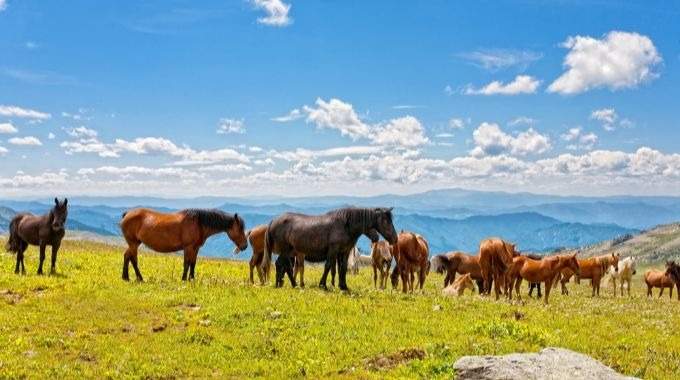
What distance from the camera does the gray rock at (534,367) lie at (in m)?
12.4

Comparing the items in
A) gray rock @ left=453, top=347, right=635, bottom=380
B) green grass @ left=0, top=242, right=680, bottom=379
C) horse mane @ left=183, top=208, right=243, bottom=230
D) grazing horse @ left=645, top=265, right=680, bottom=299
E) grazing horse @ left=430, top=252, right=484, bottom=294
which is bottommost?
grazing horse @ left=645, top=265, right=680, bottom=299

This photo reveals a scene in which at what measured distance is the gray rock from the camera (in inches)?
490

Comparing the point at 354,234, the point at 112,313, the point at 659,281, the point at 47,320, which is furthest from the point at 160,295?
the point at 659,281

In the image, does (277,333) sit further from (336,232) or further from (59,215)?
Result: (59,215)

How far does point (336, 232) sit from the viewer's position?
82.7 ft

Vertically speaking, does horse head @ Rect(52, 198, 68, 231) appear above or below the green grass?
above

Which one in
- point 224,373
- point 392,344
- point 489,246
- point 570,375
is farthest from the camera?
point 489,246

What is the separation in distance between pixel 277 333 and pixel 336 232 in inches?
345

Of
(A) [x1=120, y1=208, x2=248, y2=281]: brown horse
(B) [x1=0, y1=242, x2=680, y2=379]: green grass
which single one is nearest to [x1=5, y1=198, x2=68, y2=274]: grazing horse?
(A) [x1=120, y1=208, x2=248, y2=281]: brown horse

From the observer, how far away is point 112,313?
19.1 metres

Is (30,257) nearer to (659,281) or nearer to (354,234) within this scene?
(354,234)

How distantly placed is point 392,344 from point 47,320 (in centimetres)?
1023

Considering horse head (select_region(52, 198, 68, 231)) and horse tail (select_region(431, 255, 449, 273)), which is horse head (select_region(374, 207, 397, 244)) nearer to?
horse head (select_region(52, 198, 68, 231))

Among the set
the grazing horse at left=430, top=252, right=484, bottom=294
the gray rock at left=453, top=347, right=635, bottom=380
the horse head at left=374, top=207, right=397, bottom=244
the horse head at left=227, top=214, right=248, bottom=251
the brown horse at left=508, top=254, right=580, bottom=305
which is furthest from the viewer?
the grazing horse at left=430, top=252, right=484, bottom=294
